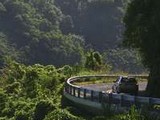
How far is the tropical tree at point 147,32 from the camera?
103ft

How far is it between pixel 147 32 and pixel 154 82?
10.8ft

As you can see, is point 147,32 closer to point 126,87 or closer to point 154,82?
point 154,82

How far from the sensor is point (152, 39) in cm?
3169

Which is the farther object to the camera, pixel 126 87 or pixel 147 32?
pixel 126 87

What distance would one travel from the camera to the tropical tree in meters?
31.4

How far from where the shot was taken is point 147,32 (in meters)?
31.7

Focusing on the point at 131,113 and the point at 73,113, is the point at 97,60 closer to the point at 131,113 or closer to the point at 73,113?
the point at 73,113

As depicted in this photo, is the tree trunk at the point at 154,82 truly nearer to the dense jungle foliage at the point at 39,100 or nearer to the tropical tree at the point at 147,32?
the tropical tree at the point at 147,32

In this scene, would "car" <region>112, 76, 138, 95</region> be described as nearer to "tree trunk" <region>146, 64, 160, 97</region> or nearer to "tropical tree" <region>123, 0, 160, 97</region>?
"tropical tree" <region>123, 0, 160, 97</region>

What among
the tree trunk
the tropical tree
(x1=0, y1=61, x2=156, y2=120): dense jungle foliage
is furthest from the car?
(x1=0, y1=61, x2=156, y2=120): dense jungle foliage

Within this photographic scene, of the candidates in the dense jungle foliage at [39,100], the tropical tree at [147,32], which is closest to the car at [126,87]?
the tropical tree at [147,32]

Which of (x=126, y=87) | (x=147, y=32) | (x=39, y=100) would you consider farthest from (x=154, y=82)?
(x=39, y=100)

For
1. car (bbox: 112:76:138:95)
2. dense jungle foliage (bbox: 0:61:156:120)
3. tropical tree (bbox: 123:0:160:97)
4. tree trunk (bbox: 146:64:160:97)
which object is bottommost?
dense jungle foliage (bbox: 0:61:156:120)

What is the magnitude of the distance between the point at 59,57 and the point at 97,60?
11535cm
